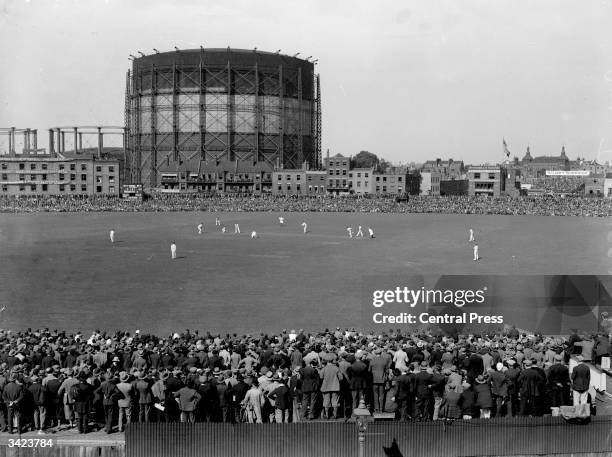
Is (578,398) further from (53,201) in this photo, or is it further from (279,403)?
(53,201)

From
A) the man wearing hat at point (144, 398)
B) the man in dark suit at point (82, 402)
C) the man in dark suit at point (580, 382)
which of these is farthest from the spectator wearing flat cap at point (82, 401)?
the man in dark suit at point (580, 382)

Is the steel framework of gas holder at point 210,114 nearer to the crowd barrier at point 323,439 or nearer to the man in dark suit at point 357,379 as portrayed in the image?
the man in dark suit at point 357,379

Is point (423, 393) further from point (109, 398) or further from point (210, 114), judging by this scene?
point (210, 114)

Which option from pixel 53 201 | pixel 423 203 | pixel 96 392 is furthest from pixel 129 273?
pixel 423 203

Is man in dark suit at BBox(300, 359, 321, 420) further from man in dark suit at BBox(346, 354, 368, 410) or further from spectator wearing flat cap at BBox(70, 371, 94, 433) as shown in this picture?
spectator wearing flat cap at BBox(70, 371, 94, 433)

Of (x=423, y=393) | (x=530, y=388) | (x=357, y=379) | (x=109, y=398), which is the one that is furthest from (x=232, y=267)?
(x=530, y=388)

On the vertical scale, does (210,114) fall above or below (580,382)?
above

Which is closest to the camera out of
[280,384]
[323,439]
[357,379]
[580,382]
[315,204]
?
[323,439]
